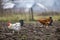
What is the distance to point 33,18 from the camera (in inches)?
139

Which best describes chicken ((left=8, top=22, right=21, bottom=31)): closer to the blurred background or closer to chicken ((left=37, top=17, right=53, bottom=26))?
the blurred background

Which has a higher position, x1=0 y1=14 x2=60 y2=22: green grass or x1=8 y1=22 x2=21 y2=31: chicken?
x1=0 y1=14 x2=60 y2=22: green grass

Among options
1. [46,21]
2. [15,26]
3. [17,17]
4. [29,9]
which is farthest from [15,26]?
[46,21]

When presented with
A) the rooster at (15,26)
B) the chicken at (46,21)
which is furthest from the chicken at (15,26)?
the chicken at (46,21)

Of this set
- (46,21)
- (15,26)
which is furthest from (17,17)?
(46,21)

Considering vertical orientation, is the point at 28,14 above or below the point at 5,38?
above

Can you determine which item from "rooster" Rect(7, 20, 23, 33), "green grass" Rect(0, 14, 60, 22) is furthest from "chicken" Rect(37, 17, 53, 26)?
"rooster" Rect(7, 20, 23, 33)

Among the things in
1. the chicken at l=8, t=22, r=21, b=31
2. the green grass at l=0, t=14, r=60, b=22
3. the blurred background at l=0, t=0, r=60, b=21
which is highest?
the blurred background at l=0, t=0, r=60, b=21

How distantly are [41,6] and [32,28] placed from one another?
30 centimetres

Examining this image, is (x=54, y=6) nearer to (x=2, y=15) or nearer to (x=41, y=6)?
(x=41, y=6)

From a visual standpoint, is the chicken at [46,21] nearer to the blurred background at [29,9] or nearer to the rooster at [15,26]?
the blurred background at [29,9]

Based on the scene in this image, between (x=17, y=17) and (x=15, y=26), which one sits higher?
(x=17, y=17)

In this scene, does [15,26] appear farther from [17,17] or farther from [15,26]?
[17,17]

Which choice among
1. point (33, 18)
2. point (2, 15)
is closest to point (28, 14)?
point (33, 18)
